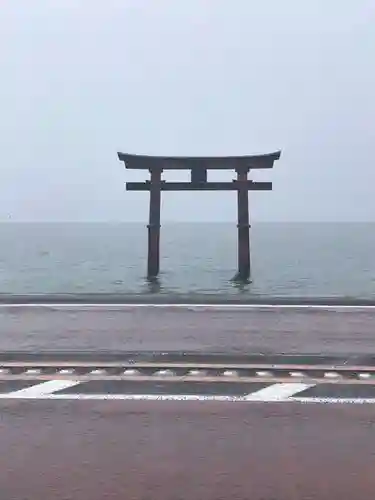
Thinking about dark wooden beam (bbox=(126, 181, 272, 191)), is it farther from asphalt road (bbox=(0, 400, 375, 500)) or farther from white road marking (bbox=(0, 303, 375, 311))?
asphalt road (bbox=(0, 400, 375, 500))

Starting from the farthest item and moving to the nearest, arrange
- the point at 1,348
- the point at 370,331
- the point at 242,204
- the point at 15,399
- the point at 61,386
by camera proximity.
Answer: the point at 242,204 → the point at 370,331 → the point at 1,348 → the point at 61,386 → the point at 15,399

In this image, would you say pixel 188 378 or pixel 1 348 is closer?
pixel 188 378

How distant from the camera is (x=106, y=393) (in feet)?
22.0

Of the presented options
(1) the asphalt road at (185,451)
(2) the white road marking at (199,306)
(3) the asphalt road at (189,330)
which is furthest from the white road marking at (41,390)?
(2) the white road marking at (199,306)

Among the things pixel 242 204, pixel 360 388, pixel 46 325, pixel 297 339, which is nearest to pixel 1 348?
pixel 46 325

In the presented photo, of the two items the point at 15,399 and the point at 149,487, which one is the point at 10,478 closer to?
the point at 149,487

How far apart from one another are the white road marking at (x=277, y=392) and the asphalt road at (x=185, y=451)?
23 centimetres

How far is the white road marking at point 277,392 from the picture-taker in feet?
21.2

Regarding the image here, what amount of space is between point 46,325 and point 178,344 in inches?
101

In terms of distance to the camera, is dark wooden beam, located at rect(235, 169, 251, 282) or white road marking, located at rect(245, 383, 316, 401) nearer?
white road marking, located at rect(245, 383, 316, 401)

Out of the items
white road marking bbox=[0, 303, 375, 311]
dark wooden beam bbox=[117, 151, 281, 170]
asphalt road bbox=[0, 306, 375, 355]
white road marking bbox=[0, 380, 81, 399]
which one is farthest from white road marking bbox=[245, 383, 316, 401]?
dark wooden beam bbox=[117, 151, 281, 170]

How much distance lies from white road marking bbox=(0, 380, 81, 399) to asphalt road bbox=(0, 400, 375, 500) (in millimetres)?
215

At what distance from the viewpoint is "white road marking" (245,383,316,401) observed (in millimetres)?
6457

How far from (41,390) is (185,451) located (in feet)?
6.94
